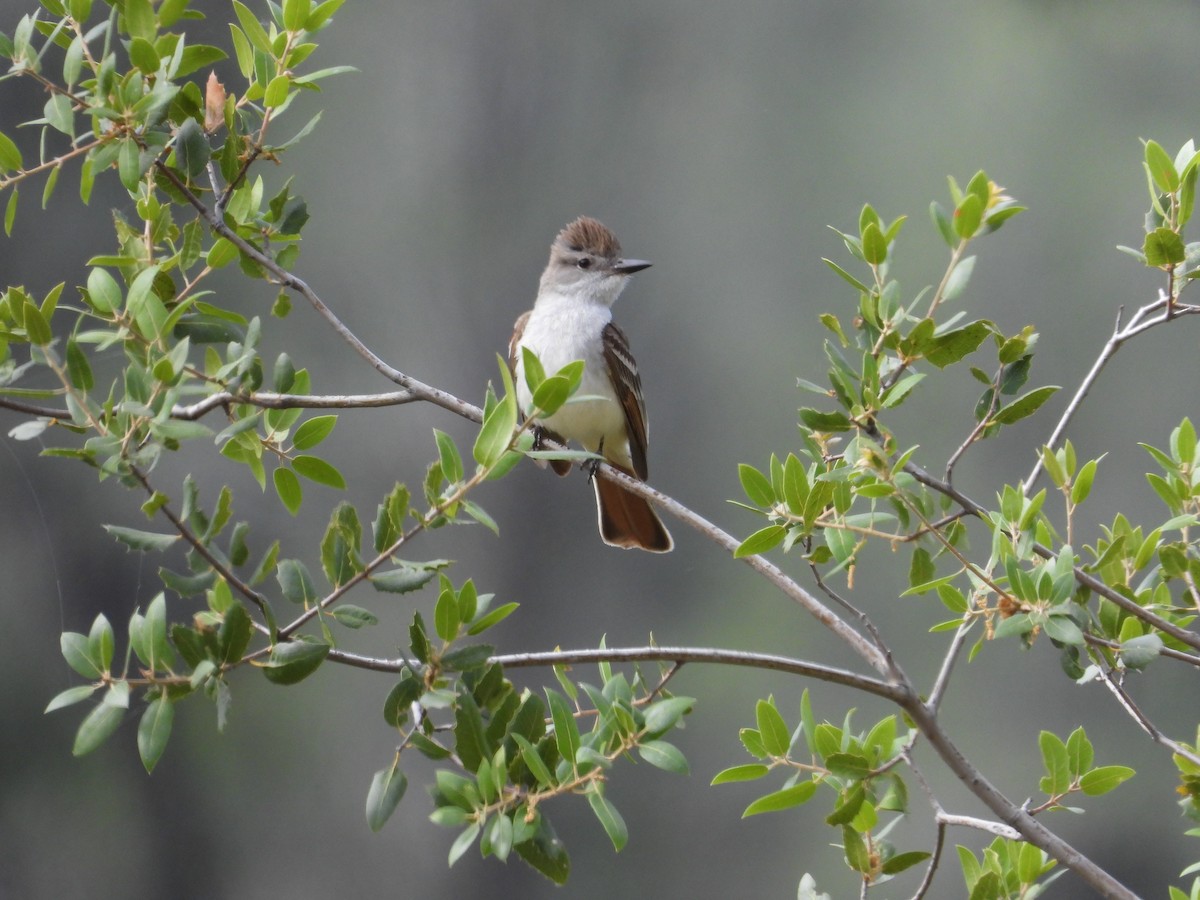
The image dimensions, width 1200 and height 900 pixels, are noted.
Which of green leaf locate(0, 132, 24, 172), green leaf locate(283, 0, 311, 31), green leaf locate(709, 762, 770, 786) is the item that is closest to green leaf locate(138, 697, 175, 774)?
green leaf locate(709, 762, 770, 786)

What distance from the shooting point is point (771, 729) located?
1.07 meters

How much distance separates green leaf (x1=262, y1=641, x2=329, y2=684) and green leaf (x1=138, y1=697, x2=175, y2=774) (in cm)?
8

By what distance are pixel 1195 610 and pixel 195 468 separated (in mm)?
2432

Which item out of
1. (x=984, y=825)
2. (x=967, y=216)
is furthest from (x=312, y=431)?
(x=984, y=825)

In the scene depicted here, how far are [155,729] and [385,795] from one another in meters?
0.19

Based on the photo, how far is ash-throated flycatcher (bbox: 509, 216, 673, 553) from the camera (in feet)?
7.59

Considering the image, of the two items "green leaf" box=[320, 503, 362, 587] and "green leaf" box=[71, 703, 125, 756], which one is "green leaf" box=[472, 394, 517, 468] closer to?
"green leaf" box=[320, 503, 362, 587]

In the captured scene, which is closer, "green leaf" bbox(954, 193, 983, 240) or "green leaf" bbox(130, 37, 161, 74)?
"green leaf" bbox(954, 193, 983, 240)

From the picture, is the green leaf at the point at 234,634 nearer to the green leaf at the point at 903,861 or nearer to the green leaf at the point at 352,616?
the green leaf at the point at 352,616

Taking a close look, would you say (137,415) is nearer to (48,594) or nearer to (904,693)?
(904,693)

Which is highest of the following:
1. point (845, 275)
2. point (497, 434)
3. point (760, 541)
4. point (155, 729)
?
point (845, 275)

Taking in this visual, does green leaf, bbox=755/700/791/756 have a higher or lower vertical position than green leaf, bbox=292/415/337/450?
lower

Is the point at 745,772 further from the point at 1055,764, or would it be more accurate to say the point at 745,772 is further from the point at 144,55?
the point at 144,55

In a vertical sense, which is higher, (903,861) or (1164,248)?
(1164,248)
